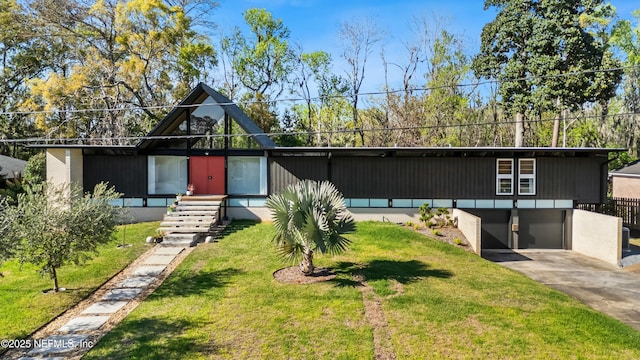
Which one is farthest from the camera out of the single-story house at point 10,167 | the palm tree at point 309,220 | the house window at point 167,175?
the single-story house at point 10,167

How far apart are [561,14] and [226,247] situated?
2714 cm

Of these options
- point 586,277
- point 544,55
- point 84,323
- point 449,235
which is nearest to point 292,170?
point 449,235

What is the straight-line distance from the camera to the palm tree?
846 cm

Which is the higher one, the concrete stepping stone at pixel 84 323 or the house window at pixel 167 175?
the house window at pixel 167 175

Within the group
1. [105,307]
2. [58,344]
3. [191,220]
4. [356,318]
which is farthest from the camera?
[191,220]

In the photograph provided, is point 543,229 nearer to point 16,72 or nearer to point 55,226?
point 55,226

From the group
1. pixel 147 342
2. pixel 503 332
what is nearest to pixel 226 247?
pixel 147 342

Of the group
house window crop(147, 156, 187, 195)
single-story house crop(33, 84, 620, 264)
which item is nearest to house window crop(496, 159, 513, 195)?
single-story house crop(33, 84, 620, 264)

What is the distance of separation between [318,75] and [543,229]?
25715 mm

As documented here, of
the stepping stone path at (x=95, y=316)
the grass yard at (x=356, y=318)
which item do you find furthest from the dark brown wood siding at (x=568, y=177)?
the stepping stone path at (x=95, y=316)

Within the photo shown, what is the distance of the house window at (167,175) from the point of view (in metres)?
16.2

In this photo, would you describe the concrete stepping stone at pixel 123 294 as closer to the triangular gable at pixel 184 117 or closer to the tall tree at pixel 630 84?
the triangular gable at pixel 184 117

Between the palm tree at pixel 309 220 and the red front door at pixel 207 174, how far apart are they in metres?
7.81

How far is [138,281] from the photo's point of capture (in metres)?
9.27
